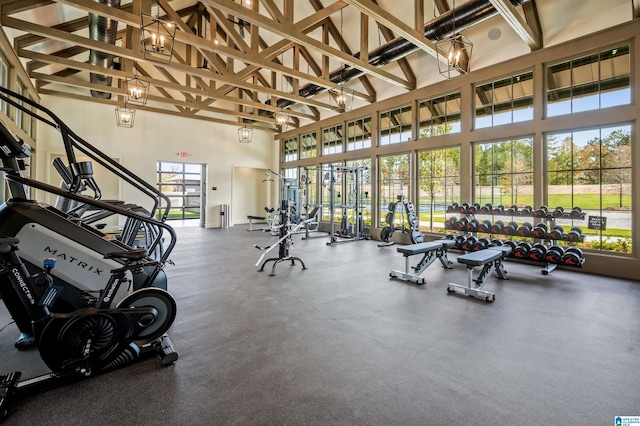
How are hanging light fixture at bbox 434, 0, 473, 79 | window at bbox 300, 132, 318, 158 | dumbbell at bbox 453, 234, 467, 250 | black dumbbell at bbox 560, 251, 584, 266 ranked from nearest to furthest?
hanging light fixture at bbox 434, 0, 473, 79, black dumbbell at bbox 560, 251, 584, 266, dumbbell at bbox 453, 234, 467, 250, window at bbox 300, 132, 318, 158

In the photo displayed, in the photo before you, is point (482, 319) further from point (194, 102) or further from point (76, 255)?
point (194, 102)

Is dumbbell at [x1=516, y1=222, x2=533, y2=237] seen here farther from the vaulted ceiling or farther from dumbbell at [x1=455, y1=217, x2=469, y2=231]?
the vaulted ceiling

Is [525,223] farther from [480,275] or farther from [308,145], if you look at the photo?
[308,145]

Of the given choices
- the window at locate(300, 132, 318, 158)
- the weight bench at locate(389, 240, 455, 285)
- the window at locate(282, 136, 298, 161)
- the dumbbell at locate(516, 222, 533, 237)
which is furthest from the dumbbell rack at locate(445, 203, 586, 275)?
the window at locate(282, 136, 298, 161)

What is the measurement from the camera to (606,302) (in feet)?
11.5

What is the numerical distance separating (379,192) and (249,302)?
6204 millimetres

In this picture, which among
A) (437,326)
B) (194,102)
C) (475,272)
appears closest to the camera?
(437,326)

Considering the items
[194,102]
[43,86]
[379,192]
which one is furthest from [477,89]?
[43,86]

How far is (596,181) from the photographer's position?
500 centimetres

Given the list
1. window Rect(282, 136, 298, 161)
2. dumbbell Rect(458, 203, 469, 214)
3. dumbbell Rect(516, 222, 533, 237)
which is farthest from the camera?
window Rect(282, 136, 298, 161)

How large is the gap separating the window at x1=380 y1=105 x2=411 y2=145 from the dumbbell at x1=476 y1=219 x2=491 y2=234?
3.14 meters

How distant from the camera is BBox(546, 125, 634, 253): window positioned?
4754 mm

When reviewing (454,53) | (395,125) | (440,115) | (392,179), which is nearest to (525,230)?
(454,53)

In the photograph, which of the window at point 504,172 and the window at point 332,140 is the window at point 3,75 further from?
the window at point 504,172
